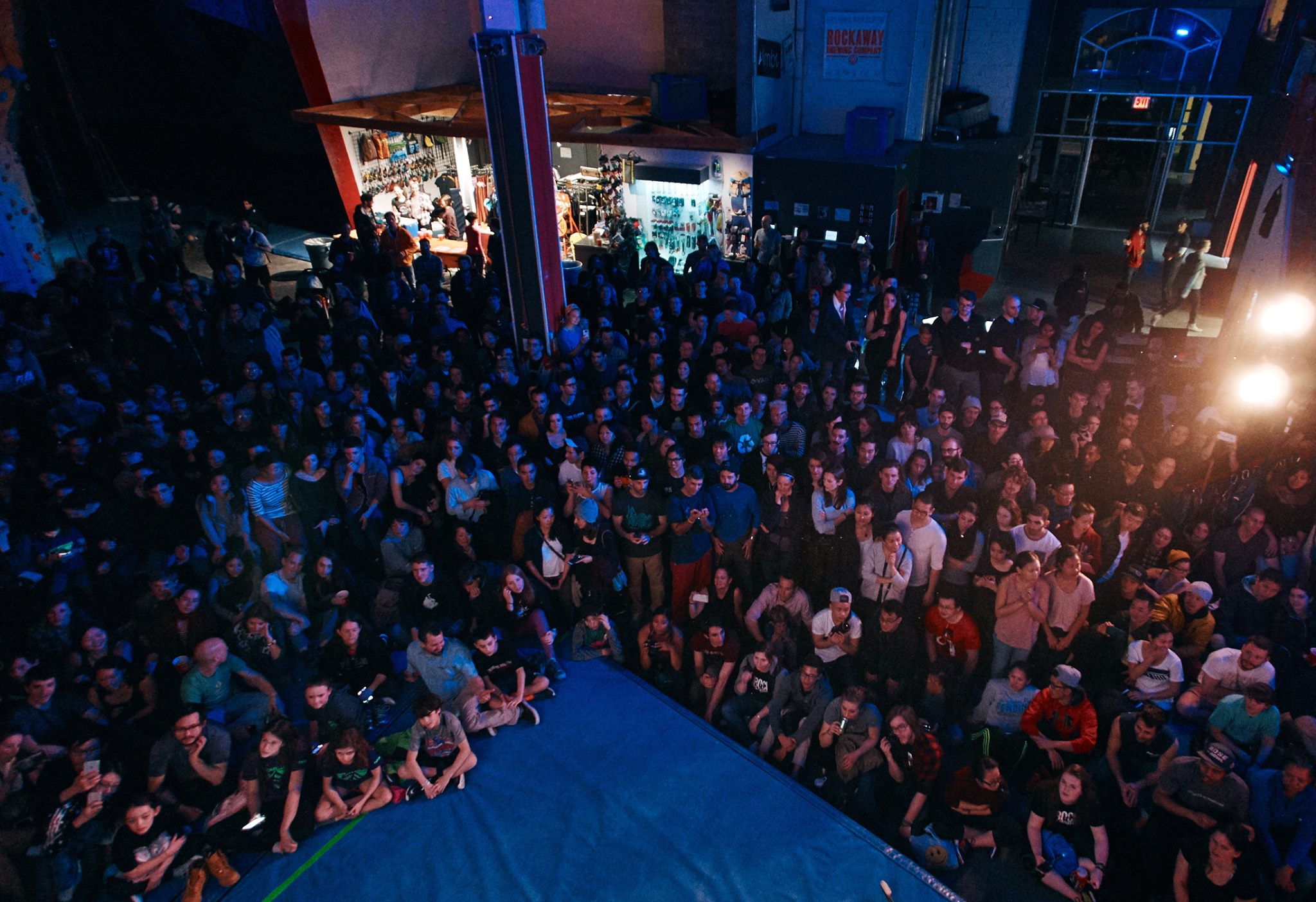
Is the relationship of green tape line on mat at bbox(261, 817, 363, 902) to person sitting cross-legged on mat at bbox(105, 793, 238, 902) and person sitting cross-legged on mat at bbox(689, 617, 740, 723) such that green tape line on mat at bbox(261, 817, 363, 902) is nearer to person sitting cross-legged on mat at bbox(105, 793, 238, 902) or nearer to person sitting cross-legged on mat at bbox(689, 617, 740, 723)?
person sitting cross-legged on mat at bbox(105, 793, 238, 902)

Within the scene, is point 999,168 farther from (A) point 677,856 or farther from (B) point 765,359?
(A) point 677,856

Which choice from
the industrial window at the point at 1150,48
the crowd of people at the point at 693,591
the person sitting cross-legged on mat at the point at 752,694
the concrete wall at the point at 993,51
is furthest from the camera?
the industrial window at the point at 1150,48

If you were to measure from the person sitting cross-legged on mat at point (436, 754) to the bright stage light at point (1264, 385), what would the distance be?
5680mm

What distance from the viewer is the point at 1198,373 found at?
731cm

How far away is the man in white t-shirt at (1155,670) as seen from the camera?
4.86m

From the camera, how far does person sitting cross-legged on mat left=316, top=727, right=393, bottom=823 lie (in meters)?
5.05

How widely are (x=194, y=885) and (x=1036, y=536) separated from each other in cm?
568

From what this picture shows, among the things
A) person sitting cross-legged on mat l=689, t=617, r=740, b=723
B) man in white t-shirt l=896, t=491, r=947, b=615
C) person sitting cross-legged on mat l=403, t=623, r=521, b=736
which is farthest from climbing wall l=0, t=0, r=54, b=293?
man in white t-shirt l=896, t=491, r=947, b=615

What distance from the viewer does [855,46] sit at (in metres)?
12.7

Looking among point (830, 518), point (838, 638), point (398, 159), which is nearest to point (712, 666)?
point (838, 638)

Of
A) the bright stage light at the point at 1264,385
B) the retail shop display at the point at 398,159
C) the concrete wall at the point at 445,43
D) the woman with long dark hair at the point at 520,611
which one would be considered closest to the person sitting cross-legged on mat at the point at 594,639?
the woman with long dark hair at the point at 520,611

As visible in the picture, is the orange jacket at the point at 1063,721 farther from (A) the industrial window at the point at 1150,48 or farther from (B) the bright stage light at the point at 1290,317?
(A) the industrial window at the point at 1150,48

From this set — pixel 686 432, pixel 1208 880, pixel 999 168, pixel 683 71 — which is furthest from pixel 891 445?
pixel 683 71

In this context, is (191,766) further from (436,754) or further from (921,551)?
(921,551)
